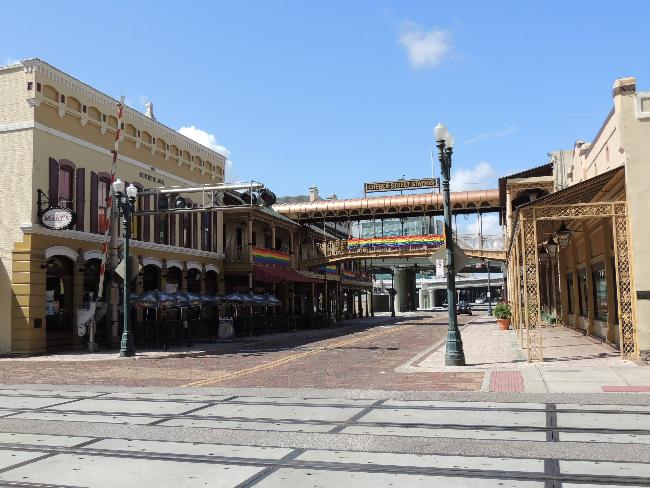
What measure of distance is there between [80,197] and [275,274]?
1498 cm

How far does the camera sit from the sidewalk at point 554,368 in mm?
11695

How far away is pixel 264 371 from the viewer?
631 inches

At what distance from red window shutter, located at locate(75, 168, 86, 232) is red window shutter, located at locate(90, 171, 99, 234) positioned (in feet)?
1.53

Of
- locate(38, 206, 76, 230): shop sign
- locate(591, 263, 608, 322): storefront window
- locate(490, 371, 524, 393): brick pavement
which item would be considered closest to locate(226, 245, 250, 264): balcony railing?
locate(38, 206, 76, 230): shop sign

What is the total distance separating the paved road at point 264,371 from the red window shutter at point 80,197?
626 centimetres

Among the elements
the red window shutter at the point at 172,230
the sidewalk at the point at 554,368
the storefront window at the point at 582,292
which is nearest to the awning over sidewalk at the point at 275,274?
the red window shutter at the point at 172,230

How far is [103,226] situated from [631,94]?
62.8 feet

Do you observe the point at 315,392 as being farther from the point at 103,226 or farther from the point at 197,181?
the point at 197,181

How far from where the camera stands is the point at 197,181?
112 feet

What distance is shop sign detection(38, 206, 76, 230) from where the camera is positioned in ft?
72.7

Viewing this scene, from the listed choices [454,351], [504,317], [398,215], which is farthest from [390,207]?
[454,351]

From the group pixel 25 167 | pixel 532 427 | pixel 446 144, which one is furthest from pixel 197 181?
pixel 532 427

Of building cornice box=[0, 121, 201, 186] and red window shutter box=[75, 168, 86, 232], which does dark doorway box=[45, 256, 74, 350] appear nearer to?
red window shutter box=[75, 168, 86, 232]

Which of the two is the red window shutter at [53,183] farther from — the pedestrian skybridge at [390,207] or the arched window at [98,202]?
the pedestrian skybridge at [390,207]
